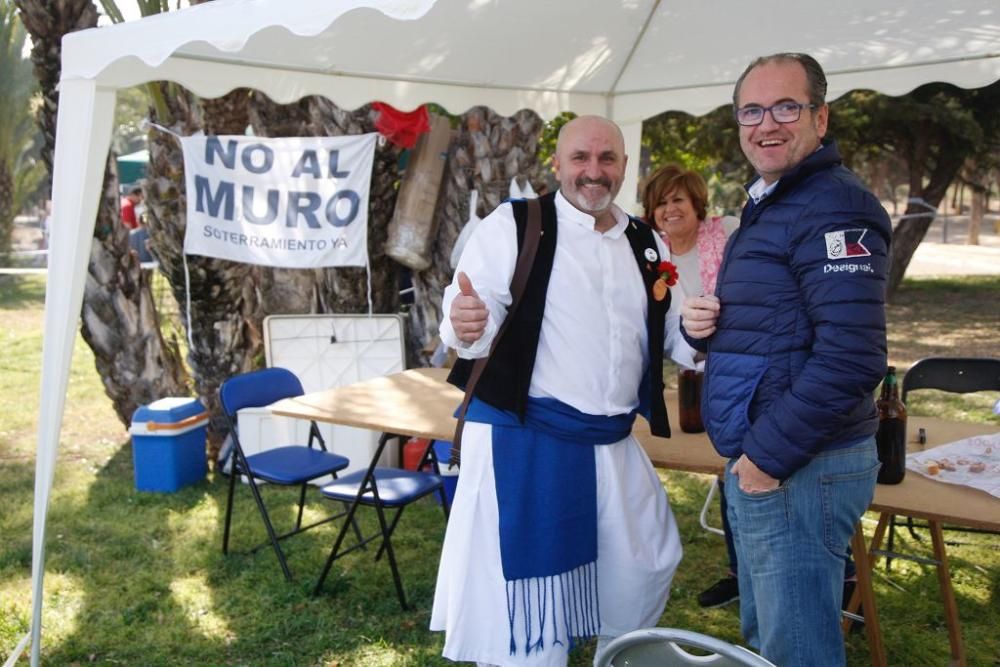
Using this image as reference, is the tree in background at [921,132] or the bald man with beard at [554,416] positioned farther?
→ the tree in background at [921,132]

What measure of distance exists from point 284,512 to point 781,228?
3845 millimetres

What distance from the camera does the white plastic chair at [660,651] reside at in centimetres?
129

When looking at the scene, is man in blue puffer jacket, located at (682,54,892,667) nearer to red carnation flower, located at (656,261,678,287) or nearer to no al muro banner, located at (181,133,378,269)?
red carnation flower, located at (656,261,678,287)

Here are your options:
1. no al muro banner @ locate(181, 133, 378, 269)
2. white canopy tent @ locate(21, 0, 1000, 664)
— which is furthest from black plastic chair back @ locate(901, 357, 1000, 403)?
no al muro banner @ locate(181, 133, 378, 269)

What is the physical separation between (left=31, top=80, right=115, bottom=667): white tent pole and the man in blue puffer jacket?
1.95 meters

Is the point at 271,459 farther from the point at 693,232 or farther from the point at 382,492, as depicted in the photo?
the point at 693,232

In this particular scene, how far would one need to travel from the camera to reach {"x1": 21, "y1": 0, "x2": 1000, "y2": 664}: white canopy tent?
→ 2822mm

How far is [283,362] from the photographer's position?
5.63 meters

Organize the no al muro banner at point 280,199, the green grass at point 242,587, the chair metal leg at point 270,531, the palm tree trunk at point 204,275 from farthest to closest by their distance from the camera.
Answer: the palm tree trunk at point 204,275, the no al muro banner at point 280,199, the chair metal leg at point 270,531, the green grass at point 242,587

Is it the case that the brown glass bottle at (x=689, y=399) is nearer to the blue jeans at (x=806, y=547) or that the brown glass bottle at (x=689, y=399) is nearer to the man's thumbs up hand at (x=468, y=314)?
the man's thumbs up hand at (x=468, y=314)

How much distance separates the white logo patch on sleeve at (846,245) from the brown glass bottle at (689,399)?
126cm

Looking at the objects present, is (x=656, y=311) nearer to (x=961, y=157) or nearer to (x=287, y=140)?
(x=287, y=140)

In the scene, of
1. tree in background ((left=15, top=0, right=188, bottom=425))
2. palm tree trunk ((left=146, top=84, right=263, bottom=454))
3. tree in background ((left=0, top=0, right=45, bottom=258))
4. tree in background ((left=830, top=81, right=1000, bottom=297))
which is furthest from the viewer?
tree in background ((left=0, top=0, right=45, bottom=258))

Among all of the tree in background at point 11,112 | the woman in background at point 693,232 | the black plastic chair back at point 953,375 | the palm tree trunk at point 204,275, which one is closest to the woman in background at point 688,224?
the woman in background at point 693,232
